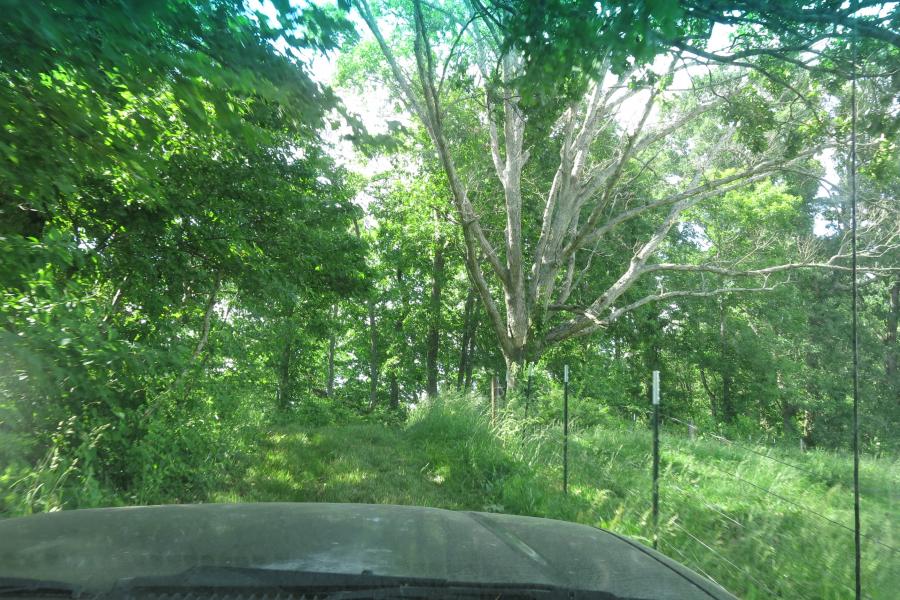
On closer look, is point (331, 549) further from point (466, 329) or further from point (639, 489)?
point (466, 329)

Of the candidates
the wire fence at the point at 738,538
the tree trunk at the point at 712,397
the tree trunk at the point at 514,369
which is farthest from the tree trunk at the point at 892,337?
the wire fence at the point at 738,538

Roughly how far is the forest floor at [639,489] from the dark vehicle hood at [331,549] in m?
3.08

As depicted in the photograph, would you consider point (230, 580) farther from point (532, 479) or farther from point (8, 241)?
point (532, 479)

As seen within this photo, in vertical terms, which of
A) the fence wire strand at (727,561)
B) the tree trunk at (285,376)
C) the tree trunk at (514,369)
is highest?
the tree trunk at (514,369)

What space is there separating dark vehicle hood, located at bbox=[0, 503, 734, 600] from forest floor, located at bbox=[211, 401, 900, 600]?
3084 millimetres

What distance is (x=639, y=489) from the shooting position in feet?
24.4

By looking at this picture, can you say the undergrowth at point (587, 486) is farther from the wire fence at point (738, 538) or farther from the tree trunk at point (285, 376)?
the tree trunk at point (285, 376)

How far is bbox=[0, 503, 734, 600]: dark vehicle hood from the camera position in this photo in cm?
189

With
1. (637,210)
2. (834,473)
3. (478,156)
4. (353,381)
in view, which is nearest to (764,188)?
(637,210)

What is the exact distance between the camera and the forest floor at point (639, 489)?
5055 mm

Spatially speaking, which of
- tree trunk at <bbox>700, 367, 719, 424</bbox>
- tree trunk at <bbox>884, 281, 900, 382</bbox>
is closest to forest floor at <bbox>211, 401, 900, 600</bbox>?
tree trunk at <bbox>700, 367, 719, 424</bbox>

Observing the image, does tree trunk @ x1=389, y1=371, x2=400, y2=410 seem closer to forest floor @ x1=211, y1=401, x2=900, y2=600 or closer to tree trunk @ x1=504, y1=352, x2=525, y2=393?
tree trunk @ x1=504, y1=352, x2=525, y2=393

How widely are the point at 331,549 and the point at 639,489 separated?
19.7 feet

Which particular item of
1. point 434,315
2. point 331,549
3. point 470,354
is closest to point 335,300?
point 331,549
